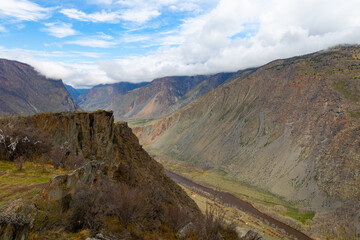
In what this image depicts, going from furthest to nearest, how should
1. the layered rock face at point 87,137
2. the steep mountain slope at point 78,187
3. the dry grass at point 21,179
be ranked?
the layered rock face at point 87,137, the dry grass at point 21,179, the steep mountain slope at point 78,187

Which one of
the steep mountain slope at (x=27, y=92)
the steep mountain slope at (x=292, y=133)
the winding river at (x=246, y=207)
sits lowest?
the winding river at (x=246, y=207)

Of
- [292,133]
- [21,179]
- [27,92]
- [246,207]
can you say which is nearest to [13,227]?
[21,179]

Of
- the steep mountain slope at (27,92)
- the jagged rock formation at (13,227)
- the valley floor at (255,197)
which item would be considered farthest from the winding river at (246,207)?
the steep mountain slope at (27,92)

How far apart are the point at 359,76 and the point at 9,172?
91.6 m

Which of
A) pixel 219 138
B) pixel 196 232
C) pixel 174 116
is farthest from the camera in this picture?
pixel 174 116

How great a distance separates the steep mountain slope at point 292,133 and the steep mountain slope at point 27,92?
86.8 m

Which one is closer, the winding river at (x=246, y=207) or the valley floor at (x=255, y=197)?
the winding river at (x=246, y=207)

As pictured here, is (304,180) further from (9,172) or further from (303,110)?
(9,172)

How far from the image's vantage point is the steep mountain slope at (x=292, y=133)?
2251 inches

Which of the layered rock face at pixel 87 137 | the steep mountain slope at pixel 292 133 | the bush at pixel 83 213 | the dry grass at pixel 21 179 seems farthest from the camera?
the steep mountain slope at pixel 292 133

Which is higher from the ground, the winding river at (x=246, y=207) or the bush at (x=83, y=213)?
the bush at (x=83, y=213)

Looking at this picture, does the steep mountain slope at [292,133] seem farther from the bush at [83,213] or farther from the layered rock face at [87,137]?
the bush at [83,213]

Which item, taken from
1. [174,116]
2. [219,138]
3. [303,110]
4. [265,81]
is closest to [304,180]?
[303,110]

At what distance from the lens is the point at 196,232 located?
11.6m
